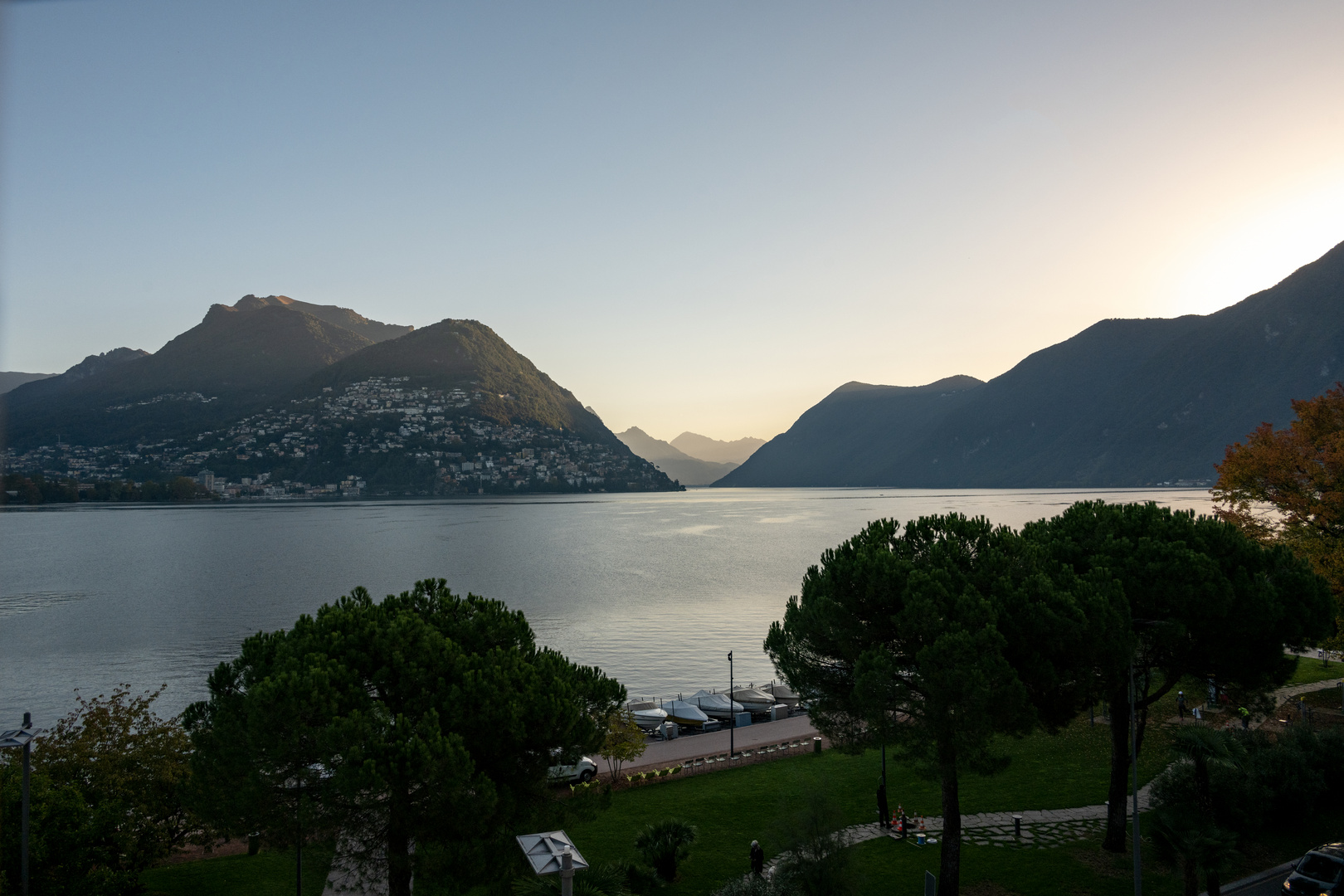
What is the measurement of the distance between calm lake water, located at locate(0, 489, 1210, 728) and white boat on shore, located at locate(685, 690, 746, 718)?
174 inches

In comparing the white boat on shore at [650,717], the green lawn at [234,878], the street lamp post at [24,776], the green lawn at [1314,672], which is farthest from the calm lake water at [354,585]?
the street lamp post at [24,776]

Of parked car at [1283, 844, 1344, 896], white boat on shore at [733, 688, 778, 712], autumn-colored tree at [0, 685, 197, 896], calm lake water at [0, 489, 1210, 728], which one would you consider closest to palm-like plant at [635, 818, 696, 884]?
autumn-colored tree at [0, 685, 197, 896]

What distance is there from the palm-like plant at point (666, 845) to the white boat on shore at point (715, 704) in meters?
20.0

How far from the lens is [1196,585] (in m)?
19.3

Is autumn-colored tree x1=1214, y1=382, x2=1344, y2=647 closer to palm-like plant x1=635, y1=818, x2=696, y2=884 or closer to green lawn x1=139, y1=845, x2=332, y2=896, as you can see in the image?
palm-like plant x1=635, y1=818, x2=696, y2=884

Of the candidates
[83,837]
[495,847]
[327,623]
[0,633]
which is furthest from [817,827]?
[0,633]

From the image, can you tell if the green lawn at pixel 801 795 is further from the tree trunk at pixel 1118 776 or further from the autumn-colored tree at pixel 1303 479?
the autumn-colored tree at pixel 1303 479

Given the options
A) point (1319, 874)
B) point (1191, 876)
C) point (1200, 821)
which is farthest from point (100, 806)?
point (1319, 874)

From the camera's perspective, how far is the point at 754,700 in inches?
1676

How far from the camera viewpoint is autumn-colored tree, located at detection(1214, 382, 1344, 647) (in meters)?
29.6

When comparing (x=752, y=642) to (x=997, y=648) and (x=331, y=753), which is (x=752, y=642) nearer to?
(x=997, y=648)

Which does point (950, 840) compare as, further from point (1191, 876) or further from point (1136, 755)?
point (1191, 876)

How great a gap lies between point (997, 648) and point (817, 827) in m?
5.54

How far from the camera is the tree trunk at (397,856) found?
14.9 meters
